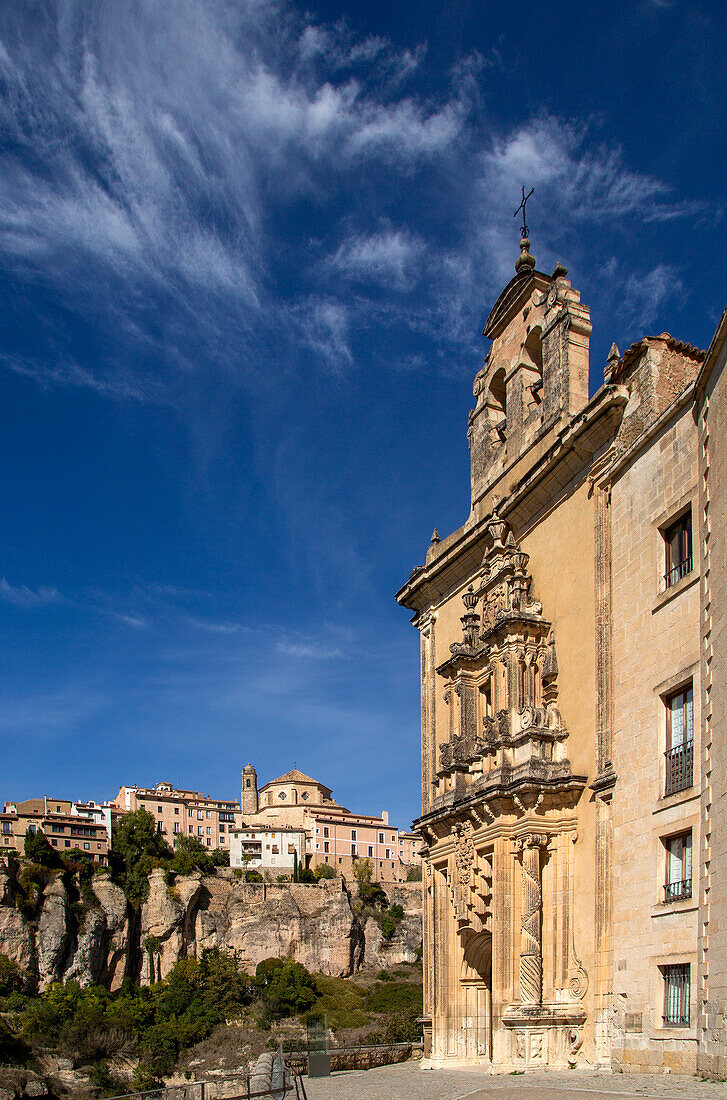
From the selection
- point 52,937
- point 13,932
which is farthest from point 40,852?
point 13,932

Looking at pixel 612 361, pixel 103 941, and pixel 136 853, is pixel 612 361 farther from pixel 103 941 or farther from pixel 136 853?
pixel 136 853

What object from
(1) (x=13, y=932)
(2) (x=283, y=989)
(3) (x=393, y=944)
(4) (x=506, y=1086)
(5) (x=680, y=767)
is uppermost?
(5) (x=680, y=767)

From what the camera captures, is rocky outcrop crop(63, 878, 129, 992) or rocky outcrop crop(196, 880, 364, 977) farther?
rocky outcrop crop(196, 880, 364, 977)

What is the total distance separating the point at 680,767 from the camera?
1377 centimetres

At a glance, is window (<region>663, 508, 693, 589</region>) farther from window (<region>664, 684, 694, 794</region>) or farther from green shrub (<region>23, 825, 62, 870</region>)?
green shrub (<region>23, 825, 62, 870</region>)

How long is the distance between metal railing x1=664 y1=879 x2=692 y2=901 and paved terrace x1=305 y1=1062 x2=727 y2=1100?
200 centimetres

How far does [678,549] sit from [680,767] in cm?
292

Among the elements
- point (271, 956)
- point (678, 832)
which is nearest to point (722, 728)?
point (678, 832)

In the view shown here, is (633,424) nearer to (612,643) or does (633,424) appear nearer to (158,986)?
(612,643)

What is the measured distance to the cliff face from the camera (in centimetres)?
7512

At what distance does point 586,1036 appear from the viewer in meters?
15.2

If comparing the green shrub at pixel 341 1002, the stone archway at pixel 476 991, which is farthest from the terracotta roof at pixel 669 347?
the green shrub at pixel 341 1002

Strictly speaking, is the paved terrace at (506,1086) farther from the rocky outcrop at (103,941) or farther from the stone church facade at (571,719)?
the rocky outcrop at (103,941)

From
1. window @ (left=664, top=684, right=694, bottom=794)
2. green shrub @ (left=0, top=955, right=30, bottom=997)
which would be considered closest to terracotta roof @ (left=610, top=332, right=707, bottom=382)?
window @ (left=664, top=684, right=694, bottom=794)
